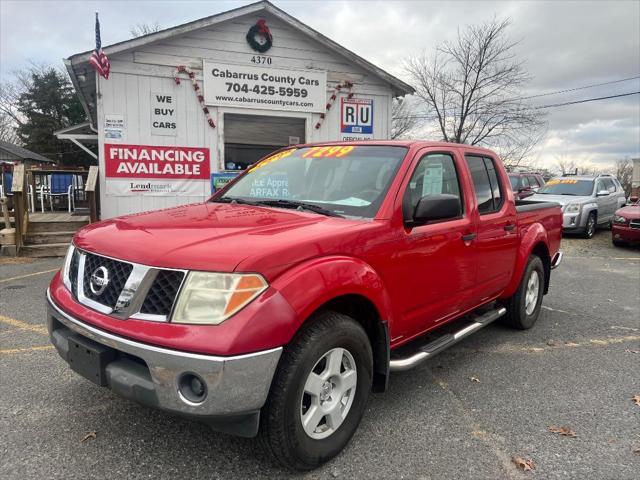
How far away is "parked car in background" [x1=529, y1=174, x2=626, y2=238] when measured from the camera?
1260 centimetres

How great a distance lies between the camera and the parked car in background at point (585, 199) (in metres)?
12.6

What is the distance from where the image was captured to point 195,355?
2.03m

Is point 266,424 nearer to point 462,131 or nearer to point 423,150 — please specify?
point 423,150

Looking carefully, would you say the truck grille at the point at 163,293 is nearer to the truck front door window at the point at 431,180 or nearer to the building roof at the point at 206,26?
the truck front door window at the point at 431,180

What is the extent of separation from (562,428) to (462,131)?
105 feet

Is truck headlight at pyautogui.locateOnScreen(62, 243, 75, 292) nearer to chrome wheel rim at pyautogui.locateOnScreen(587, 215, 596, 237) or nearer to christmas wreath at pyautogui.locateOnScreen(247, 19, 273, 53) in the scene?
christmas wreath at pyautogui.locateOnScreen(247, 19, 273, 53)

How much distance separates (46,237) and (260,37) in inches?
239

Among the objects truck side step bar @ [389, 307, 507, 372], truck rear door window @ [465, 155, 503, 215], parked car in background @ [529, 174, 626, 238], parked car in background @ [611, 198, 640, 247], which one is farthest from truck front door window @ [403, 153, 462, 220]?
parked car in background @ [529, 174, 626, 238]

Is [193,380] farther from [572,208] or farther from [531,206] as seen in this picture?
[572,208]

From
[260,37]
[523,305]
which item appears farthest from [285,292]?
[260,37]

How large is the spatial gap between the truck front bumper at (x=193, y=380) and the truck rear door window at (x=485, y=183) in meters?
2.62

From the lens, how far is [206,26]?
959cm

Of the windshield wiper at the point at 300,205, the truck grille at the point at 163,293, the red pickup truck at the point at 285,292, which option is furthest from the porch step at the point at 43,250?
the truck grille at the point at 163,293

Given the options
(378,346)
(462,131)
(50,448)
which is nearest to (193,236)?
(378,346)
